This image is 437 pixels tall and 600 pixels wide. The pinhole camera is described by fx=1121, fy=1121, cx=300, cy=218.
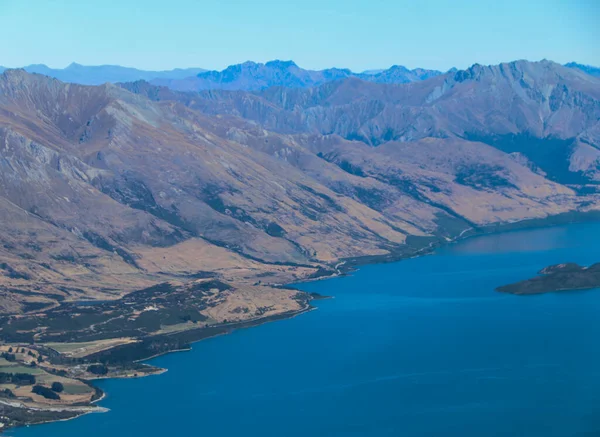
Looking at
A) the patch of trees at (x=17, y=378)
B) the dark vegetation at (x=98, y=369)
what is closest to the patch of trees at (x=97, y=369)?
the dark vegetation at (x=98, y=369)

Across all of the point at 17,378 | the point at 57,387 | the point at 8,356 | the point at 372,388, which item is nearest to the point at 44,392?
the point at 57,387

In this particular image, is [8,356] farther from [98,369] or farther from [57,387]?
[57,387]

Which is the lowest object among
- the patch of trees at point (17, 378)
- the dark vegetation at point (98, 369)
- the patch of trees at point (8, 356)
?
the dark vegetation at point (98, 369)

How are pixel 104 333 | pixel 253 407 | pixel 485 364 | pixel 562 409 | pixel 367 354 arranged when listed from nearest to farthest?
pixel 562 409
pixel 253 407
pixel 485 364
pixel 367 354
pixel 104 333

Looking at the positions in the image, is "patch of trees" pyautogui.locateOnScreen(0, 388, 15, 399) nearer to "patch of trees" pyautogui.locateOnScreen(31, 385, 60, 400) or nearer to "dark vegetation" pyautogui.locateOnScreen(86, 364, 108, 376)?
"patch of trees" pyautogui.locateOnScreen(31, 385, 60, 400)

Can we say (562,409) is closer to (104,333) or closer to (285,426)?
(285,426)

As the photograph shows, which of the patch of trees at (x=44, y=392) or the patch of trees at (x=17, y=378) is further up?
the patch of trees at (x=17, y=378)

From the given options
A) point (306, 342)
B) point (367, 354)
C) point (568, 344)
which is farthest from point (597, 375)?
point (306, 342)

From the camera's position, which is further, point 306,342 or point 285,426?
point 306,342

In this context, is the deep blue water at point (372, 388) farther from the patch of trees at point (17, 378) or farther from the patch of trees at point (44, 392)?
the patch of trees at point (17, 378)
